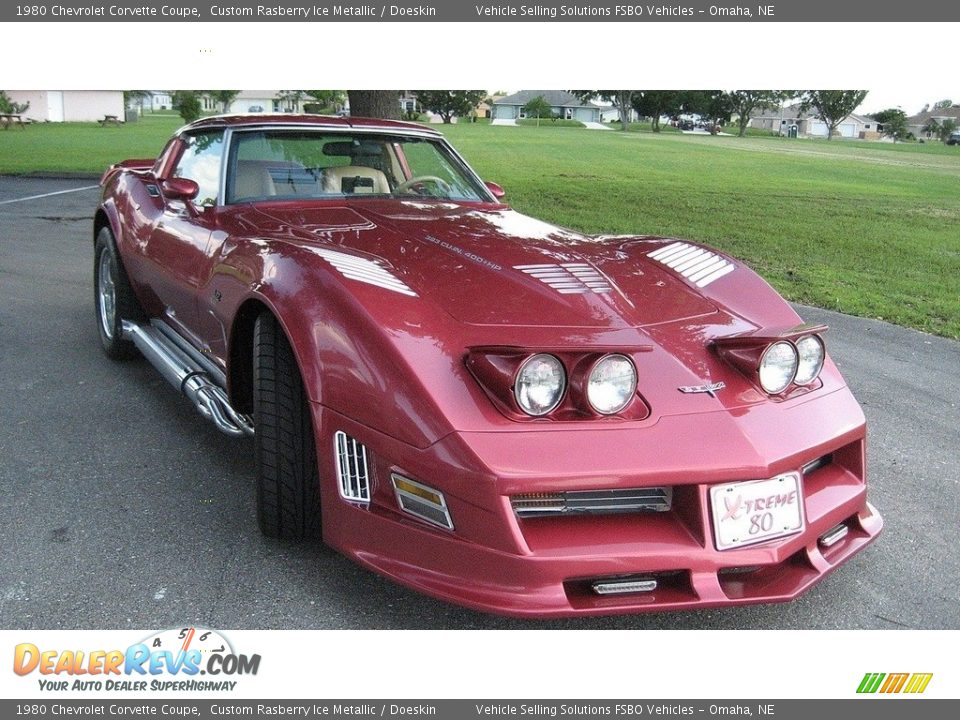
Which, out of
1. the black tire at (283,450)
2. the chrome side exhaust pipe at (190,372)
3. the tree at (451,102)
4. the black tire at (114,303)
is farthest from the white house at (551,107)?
the black tire at (283,450)

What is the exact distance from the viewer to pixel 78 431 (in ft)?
13.2

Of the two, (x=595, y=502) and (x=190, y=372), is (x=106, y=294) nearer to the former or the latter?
(x=190, y=372)

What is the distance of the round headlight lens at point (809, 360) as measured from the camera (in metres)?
2.85

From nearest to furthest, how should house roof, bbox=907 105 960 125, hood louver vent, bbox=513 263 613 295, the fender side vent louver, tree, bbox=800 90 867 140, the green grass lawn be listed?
the fender side vent louver < hood louver vent, bbox=513 263 613 295 < the green grass lawn < tree, bbox=800 90 867 140 < house roof, bbox=907 105 960 125

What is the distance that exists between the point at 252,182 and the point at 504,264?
144 cm

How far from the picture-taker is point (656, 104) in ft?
186

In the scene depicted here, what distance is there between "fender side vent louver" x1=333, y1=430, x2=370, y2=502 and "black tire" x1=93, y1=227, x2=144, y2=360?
277 centimetres

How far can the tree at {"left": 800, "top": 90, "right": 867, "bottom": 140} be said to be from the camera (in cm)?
4775

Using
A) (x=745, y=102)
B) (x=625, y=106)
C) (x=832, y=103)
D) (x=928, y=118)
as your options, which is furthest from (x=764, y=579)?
(x=928, y=118)

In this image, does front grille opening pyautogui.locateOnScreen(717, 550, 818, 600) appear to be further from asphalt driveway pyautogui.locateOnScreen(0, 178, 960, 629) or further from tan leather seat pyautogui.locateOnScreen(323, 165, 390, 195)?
tan leather seat pyautogui.locateOnScreen(323, 165, 390, 195)

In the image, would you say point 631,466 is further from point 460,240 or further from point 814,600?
point 460,240

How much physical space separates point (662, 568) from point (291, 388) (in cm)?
126

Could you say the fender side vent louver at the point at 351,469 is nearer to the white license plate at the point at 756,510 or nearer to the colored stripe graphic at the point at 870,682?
the white license plate at the point at 756,510

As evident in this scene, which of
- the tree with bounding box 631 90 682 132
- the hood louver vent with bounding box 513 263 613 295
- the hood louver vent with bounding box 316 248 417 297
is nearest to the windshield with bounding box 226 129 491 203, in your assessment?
the hood louver vent with bounding box 316 248 417 297
